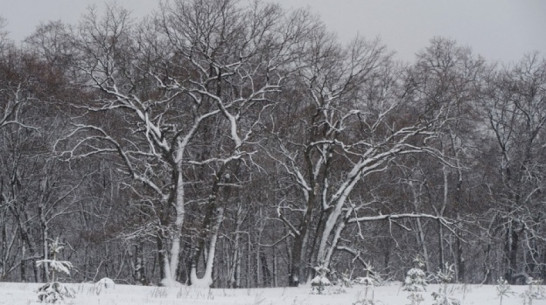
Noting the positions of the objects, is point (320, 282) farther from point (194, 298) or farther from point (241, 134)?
point (241, 134)

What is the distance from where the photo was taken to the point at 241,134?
Answer: 2300cm

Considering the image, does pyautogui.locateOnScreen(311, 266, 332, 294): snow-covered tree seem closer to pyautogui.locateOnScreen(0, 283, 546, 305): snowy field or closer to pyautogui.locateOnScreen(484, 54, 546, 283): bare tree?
pyautogui.locateOnScreen(0, 283, 546, 305): snowy field

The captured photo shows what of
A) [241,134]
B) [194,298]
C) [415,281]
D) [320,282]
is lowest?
[194,298]

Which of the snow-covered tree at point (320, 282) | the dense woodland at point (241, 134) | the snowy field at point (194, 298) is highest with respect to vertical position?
the dense woodland at point (241, 134)

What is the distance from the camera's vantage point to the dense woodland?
20.5 meters

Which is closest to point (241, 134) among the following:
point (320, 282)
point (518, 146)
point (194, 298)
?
point (320, 282)

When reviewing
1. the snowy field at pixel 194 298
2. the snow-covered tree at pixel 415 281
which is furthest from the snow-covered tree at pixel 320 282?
the snow-covered tree at pixel 415 281

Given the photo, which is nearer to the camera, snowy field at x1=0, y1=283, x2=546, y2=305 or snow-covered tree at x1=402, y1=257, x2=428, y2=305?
snowy field at x1=0, y1=283, x2=546, y2=305

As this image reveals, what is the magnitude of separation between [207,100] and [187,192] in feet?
13.1

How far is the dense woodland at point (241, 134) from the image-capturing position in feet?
67.4

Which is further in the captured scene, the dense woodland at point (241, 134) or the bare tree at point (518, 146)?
the bare tree at point (518, 146)

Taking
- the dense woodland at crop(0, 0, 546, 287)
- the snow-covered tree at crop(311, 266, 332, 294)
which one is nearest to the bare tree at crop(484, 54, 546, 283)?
the dense woodland at crop(0, 0, 546, 287)

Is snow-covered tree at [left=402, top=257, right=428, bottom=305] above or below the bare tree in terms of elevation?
below

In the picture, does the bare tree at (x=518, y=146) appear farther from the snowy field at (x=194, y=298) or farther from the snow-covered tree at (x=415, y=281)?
the snow-covered tree at (x=415, y=281)
